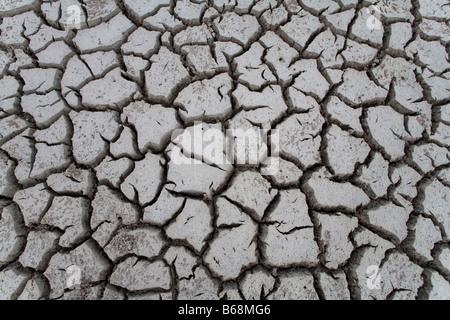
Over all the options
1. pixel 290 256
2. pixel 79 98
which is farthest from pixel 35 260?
pixel 290 256

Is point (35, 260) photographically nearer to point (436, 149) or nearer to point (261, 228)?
point (261, 228)

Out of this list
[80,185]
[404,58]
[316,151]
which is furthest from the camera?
[404,58]

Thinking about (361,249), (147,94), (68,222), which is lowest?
(361,249)

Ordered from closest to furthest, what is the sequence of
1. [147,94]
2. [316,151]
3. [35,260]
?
1. [35,260]
2. [316,151]
3. [147,94]

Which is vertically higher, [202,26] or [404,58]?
[202,26]

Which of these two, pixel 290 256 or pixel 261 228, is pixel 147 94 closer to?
pixel 261 228

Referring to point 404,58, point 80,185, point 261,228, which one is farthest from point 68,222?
point 404,58

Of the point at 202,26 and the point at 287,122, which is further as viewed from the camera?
the point at 202,26
